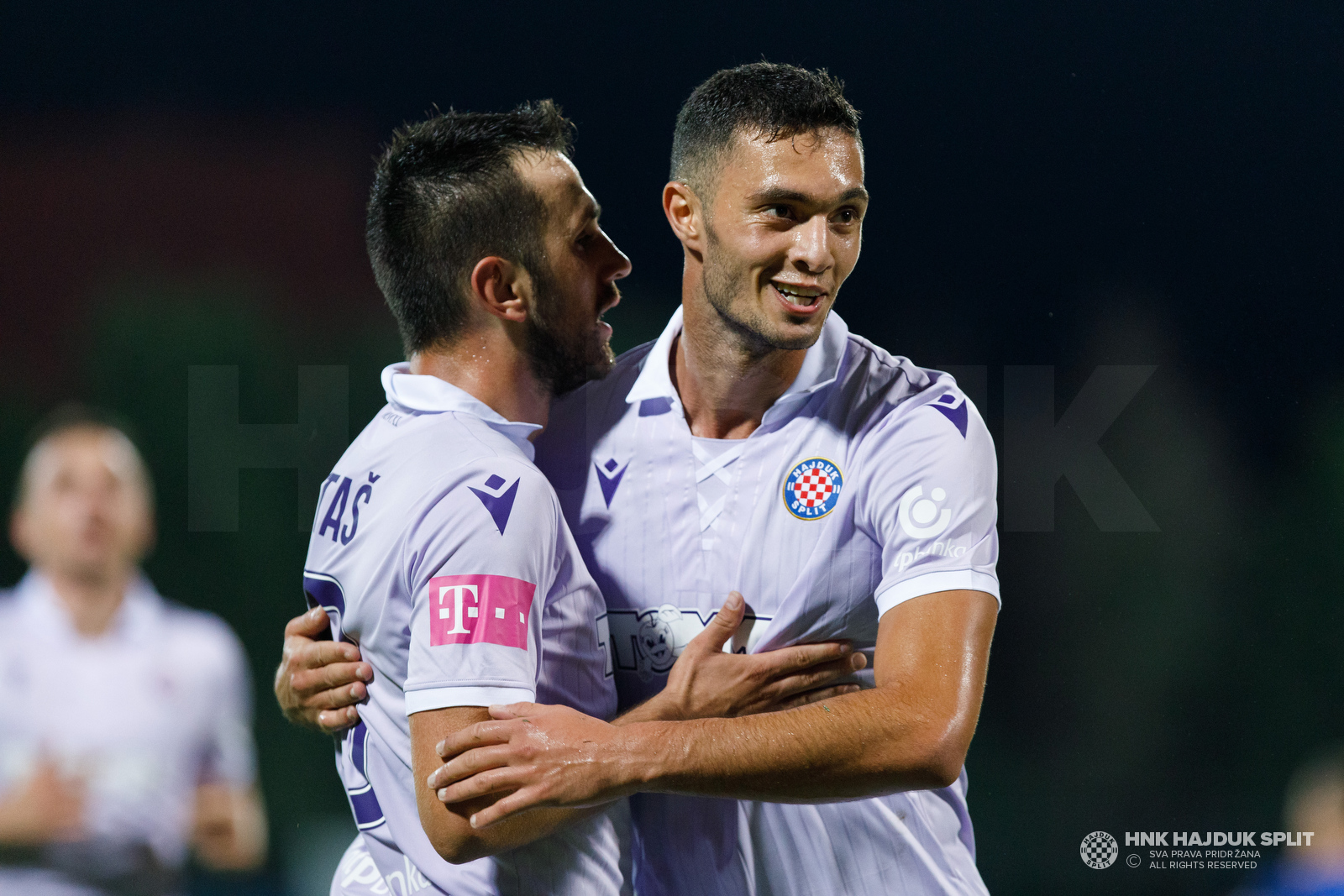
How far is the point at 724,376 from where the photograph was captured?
6.73 ft

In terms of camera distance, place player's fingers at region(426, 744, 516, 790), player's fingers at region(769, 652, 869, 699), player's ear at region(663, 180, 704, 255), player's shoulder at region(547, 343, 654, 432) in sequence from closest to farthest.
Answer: player's fingers at region(426, 744, 516, 790), player's fingers at region(769, 652, 869, 699), player's ear at region(663, 180, 704, 255), player's shoulder at region(547, 343, 654, 432)

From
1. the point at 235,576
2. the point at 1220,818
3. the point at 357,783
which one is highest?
the point at 235,576

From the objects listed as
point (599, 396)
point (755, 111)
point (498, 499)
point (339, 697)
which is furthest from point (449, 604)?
point (755, 111)

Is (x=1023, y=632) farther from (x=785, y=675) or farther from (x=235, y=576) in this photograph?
(x=235, y=576)

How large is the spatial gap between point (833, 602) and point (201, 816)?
96.9 inches

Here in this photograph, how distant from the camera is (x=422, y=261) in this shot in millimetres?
1951

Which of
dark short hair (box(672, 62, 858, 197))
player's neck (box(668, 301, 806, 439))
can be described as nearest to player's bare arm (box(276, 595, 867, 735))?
player's neck (box(668, 301, 806, 439))

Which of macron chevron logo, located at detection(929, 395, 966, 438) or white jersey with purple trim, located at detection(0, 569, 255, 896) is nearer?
macron chevron logo, located at detection(929, 395, 966, 438)

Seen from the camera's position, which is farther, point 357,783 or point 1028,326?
point 1028,326

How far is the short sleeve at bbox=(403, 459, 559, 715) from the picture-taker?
1.53m

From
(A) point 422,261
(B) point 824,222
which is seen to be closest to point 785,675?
(B) point 824,222

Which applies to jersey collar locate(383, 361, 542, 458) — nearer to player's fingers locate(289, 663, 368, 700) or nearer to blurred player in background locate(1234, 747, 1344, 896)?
player's fingers locate(289, 663, 368, 700)

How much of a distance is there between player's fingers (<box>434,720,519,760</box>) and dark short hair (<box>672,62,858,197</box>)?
107cm

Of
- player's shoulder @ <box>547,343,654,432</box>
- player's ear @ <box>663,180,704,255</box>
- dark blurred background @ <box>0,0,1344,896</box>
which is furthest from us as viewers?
dark blurred background @ <box>0,0,1344,896</box>
